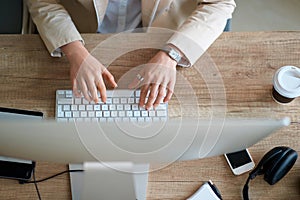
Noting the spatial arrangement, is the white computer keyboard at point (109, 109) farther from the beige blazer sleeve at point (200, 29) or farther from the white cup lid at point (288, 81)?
the white cup lid at point (288, 81)

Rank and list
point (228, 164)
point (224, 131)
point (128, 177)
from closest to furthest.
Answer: point (224, 131), point (128, 177), point (228, 164)

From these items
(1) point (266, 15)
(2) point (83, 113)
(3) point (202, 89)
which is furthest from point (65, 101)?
(1) point (266, 15)

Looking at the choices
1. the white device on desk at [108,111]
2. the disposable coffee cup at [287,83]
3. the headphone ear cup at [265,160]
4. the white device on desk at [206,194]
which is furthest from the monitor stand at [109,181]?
the disposable coffee cup at [287,83]

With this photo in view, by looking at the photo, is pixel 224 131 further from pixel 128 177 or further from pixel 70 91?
pixel 70 91

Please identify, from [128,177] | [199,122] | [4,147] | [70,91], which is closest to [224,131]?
[199,122]

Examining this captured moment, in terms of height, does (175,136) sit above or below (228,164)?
above

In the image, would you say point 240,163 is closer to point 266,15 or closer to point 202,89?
point 202,89

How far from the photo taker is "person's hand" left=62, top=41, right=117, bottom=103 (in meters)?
0.87

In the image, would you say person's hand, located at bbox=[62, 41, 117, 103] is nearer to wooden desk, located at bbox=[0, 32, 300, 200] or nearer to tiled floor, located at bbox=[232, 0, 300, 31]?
wooden desk, located at bbox=[0, 32, 300, 200]

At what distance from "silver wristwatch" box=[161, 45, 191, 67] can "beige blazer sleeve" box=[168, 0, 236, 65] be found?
0.01 metres

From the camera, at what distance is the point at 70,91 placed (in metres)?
0.90

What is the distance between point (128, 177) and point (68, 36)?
1.25ft

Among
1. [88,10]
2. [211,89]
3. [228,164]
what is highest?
[88,10]

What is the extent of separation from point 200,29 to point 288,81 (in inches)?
9.1
